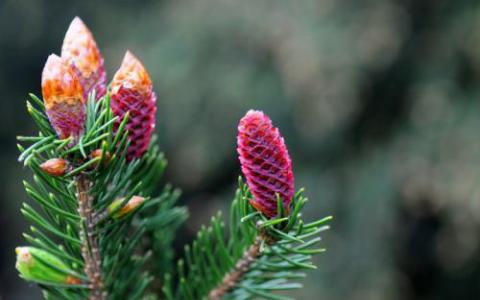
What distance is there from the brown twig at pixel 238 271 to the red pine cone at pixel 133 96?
146mm

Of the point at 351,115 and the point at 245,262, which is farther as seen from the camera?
the point at 351,115

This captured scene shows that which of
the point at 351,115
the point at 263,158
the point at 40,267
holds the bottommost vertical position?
the point at 40,267

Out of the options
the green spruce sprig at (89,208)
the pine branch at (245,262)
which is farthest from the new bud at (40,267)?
the pine branch at (245,262)

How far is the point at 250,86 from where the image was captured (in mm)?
3100

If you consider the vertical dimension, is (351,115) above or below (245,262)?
above

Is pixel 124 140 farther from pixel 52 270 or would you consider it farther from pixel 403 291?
pixel 403 291

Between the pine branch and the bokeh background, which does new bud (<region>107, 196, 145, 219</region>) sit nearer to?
the pine branch

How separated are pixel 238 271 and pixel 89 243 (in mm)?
150

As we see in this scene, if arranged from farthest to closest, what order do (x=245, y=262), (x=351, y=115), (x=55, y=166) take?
(x=351, y=115) → (x=245, y=262) → (x=55, y=166)

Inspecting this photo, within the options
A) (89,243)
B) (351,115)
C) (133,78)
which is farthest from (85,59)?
(351,115)

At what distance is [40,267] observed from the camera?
19.3 inches

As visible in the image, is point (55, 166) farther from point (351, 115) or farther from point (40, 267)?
point (351, 115)

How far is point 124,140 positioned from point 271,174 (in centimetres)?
12

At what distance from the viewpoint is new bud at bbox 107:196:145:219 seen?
0.50m
